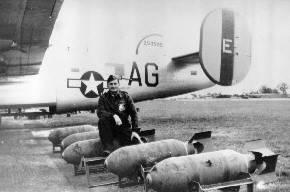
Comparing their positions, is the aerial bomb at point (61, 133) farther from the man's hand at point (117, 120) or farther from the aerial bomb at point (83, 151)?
the man's hand at point (117, 120)

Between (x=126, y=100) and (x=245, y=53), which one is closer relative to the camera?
(x=126, y=100)

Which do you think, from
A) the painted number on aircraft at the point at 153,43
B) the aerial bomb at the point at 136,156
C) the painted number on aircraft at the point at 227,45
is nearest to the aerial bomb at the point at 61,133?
the aerial bomb at the point at 136,156

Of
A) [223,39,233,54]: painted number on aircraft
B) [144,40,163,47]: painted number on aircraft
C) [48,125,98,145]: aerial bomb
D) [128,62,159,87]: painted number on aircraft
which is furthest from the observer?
[144,40,163,47]: painted number on aircraft

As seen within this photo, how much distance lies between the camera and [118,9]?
374 inches

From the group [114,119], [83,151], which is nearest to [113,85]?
[114,119]

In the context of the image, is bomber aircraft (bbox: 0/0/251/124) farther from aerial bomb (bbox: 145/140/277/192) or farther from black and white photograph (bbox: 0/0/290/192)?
aerial bomb (bbox: 145/140/277/192)

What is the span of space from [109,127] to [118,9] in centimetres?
476

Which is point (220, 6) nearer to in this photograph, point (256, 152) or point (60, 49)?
A: point (60, 49)

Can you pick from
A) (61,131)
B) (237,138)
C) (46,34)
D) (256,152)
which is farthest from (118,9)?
(256,152)

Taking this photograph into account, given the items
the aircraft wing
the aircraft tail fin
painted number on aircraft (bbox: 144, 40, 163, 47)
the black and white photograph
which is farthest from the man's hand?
painted number on aircraft (bbox: 144, 40, 163, 47)

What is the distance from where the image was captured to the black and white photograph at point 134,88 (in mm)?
4832

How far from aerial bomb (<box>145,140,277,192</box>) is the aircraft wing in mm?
2826

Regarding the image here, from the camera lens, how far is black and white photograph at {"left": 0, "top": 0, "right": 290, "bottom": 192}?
4832 millimetres

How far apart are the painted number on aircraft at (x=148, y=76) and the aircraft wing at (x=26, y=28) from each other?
329 cm
